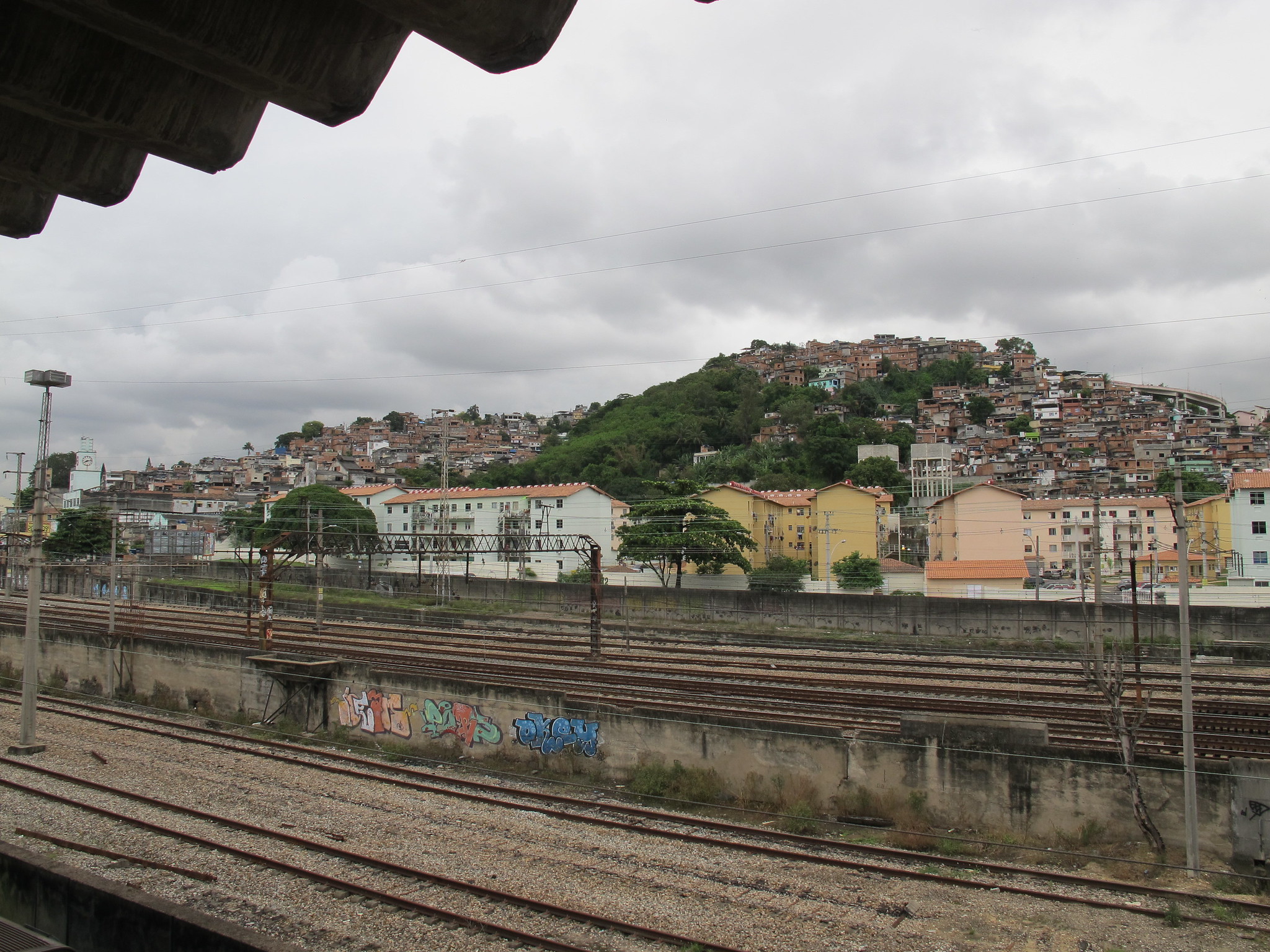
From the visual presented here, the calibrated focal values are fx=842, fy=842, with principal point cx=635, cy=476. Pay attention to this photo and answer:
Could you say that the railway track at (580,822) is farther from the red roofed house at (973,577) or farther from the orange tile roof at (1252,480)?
the orange tile roof at (1252,480)

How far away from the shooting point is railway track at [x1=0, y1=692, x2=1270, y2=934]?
34.2 ft

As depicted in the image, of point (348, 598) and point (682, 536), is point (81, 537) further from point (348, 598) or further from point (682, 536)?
point (682, 536)

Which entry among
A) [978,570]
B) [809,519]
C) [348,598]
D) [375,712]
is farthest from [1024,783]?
[809,519]

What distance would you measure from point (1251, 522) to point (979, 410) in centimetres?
12317

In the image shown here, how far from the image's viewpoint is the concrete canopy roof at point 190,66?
11.5 ft

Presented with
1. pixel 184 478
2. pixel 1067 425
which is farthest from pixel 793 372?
pixel 184 478

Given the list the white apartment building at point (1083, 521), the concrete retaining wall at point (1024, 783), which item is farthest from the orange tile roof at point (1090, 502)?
the concrete retaining wall at point (1024, 783)

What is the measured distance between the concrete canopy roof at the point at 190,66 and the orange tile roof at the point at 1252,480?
58728 mm

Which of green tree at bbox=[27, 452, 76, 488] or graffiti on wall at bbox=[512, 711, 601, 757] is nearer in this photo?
graffiti on wall at bbox=[512, 711, 601, 757]

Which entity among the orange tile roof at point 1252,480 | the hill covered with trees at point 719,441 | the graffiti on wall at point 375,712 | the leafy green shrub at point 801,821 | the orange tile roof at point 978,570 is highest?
the hill covered with trees at point 719,441

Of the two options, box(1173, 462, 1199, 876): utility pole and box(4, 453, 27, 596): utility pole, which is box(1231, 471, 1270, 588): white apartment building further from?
box(4, 453, 27, 596): utility pole

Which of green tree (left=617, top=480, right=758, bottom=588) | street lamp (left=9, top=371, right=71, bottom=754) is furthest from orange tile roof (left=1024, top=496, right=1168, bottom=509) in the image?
street lamp (left=9, top=371, right=71, bottom=754)

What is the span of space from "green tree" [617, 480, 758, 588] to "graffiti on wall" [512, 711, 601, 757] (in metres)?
32.4

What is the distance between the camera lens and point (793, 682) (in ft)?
75.9
